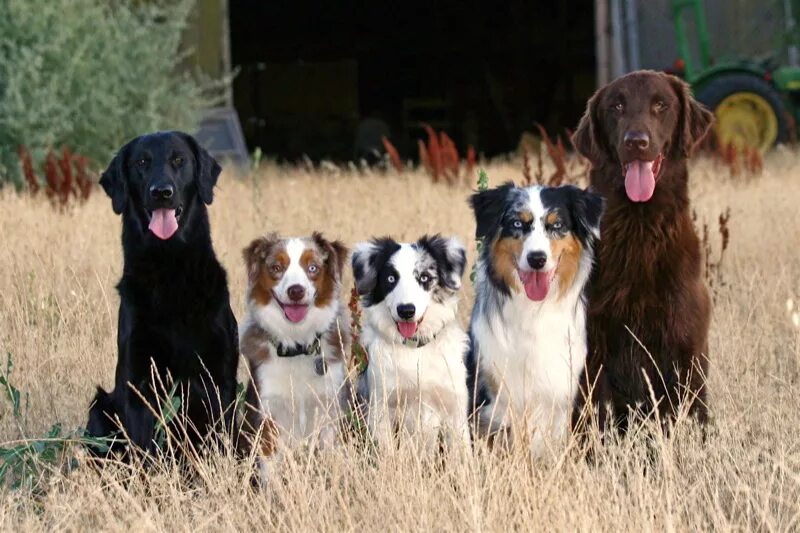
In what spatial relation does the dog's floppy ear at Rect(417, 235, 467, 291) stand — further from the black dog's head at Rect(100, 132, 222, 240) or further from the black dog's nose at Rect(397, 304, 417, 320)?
the black dog's head at Rect(100, 132, 222, 240)

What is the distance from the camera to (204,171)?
5047 millimetres

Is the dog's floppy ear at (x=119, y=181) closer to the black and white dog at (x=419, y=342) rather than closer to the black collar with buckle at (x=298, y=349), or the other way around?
the black collar with buckle at (x=298, y=349)

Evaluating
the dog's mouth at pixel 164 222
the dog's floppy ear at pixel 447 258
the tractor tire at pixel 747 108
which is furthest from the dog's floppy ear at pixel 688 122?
the tractor tire at pixel 747 108

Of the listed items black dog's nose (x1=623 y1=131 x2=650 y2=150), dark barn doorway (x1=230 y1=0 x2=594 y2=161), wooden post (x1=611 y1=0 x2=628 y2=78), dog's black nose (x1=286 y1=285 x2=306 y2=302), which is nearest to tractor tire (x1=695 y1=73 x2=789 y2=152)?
wooden post (x1=611 y1=0 x2=628 y2=78)

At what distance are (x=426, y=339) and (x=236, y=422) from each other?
0.79m

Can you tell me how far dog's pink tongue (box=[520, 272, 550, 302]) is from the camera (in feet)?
16.0

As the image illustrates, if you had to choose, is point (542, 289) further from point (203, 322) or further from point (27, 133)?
point (27, 133)

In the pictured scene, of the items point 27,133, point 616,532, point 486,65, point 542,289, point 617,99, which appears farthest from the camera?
point 486,65

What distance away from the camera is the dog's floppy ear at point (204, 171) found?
5.01 meters

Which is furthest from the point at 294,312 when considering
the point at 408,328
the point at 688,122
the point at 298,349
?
the point at 688,122

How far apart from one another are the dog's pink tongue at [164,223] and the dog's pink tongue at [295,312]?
1.69 ft

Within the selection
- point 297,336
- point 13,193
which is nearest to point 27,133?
point 13,193

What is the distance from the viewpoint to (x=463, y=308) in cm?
716

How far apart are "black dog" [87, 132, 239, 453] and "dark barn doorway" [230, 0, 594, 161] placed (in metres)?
18.5
